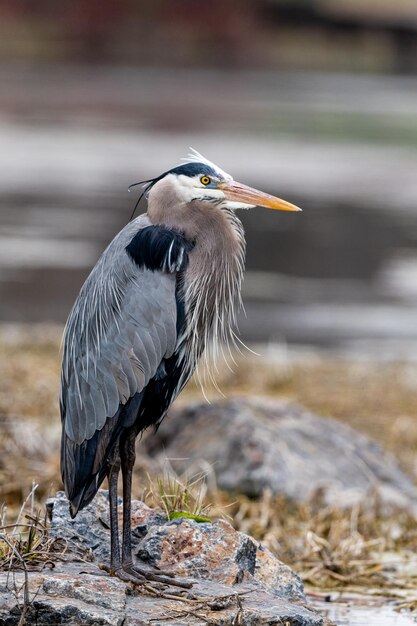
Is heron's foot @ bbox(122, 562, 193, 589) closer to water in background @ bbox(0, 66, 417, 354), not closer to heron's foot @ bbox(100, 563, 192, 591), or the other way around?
heron's foot @ bbox(100, 563, 192, 591)

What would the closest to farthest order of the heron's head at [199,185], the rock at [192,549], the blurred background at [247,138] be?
the rock at [192,549], the heron's head at [199,185], the blurred background at [247,138]

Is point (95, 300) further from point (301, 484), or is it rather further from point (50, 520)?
point (301, 484)

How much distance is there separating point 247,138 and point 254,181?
24.5 ft

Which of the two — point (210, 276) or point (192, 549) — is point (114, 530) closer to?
point (192, 549)

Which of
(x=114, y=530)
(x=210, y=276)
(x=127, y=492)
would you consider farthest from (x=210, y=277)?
(x=114, y=530)

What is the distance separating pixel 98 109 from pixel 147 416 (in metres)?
30.1

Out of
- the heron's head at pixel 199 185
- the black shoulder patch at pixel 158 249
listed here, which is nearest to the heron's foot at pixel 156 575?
the black shoulder patch at pixel 158 249

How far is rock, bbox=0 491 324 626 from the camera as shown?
14.6 ft

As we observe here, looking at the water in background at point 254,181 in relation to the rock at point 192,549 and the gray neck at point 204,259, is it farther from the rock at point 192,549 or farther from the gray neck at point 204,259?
the rock at point 192,549

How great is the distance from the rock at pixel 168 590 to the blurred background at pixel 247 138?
6.50 metres

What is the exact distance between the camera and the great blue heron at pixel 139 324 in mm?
5191

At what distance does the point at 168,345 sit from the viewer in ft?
17.3

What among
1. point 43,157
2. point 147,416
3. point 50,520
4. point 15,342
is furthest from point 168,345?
point 43,157

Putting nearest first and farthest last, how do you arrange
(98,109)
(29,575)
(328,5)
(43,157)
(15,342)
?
(29,575), (15,342), (43,157), (98,109), (328,5)
